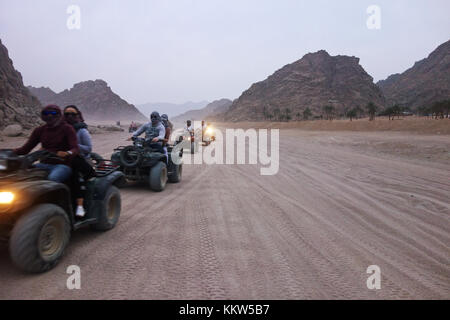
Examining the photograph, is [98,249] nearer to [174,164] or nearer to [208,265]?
[208,265]

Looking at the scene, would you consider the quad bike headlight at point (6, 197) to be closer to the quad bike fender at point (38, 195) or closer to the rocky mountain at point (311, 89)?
the quad bike fender at point (38, 195)

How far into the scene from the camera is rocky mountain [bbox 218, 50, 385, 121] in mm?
149000

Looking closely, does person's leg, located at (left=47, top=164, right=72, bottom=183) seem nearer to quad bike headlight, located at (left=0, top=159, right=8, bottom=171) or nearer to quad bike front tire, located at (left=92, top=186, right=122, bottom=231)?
quad bike headlight, located at (left=0, top=159, right=8, bottom=171)

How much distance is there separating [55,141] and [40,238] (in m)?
1.39

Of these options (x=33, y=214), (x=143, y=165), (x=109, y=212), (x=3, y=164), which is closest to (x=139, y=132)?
(x=143, y=165)

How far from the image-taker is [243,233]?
4.83 m

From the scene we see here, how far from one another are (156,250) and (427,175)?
953 centimetres

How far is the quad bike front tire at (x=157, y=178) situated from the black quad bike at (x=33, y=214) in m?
3.18

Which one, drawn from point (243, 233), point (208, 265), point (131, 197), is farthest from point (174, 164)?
point (208, 265)

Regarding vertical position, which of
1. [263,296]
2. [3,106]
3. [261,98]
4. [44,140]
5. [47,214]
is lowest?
[263,296]

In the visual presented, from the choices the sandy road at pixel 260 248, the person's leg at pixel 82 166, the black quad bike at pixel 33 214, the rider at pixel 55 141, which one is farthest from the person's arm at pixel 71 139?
the sandy road at pixel 260 248

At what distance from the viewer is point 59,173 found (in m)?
3.89

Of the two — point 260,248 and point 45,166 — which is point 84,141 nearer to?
point 45,166

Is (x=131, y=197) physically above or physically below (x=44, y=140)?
below
